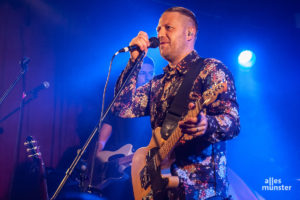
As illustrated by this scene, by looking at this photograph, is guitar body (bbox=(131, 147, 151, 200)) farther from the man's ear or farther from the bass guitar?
the man's ear

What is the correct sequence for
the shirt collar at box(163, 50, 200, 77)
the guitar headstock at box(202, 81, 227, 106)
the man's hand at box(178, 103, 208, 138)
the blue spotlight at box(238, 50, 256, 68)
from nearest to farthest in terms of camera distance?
the man's hand at box(178, 103, 208, 138) < the guitar headstock at box(202, 81, 227, 106) < the shirt collar at box(163, 50, 200, 77) < the blue spotlight at box(238, 50, 256, 68)

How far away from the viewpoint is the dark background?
→ 4.16m

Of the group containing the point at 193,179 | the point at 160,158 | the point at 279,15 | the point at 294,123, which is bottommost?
the point at 193,179

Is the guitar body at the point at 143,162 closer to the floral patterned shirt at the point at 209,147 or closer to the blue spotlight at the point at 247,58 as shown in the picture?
the floral patterned shirt at the point at 209,147

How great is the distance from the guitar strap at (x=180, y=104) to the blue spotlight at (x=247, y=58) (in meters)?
2.80

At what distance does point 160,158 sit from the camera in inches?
69.4

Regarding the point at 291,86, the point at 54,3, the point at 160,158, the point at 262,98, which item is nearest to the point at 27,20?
the point at 54,3

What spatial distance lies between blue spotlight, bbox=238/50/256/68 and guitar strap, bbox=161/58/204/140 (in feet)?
9.17

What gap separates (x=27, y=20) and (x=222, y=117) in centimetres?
388

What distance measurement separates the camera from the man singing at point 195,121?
5.08 ft

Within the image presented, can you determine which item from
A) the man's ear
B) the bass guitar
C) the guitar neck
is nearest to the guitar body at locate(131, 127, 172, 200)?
the bass guitar

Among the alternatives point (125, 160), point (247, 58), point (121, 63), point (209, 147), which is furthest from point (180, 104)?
point (247, 58)

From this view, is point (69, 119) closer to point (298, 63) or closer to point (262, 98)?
point (262, 98)

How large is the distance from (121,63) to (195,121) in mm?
3534
